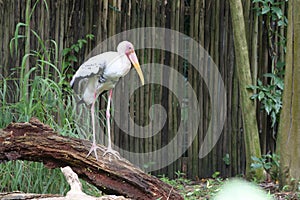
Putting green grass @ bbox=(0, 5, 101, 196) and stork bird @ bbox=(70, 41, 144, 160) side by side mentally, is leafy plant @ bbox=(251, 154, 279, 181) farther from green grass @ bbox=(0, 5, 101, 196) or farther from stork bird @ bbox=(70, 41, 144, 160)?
stork bird @ bbox=(70, 41, 144, 160)

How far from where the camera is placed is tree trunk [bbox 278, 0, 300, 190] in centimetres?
383

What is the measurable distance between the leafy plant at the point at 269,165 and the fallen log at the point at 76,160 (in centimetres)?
162

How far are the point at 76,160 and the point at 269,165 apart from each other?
7.14ft

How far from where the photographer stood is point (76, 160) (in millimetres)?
2898

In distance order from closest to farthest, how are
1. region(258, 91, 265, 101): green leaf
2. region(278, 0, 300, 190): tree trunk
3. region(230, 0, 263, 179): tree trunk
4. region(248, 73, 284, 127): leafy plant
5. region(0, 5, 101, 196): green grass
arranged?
region(0, 5, 101, 196): green grass < region(278, 0, 300, 190): tree trunk < region(230, 0, 263, 179): tree trunk < region(258, 91, 265, 101): green leaf < region(248, 73, 284, 127): leafy plant

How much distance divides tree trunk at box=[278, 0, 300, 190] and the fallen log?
1319 millimetres

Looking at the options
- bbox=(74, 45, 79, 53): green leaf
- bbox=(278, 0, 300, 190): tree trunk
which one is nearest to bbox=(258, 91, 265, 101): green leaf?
bbox=(278, 0, 300, 190): tree trunk

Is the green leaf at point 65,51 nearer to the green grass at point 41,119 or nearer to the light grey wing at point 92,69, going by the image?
the green grass at point 41,119

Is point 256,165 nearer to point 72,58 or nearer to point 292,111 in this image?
point 292,111

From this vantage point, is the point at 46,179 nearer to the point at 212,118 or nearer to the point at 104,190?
the point at 104,190

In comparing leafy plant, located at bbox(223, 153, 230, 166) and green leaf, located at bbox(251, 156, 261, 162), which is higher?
green leaf, located at bbox(251, 156, 261, 162)

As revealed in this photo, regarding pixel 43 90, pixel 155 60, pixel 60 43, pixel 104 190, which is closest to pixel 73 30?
pixel 60 43

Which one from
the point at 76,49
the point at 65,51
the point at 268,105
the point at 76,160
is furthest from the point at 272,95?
the point at 76,160

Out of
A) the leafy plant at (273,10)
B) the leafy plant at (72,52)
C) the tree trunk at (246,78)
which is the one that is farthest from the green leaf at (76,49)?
the leafy plant at (273,10)
